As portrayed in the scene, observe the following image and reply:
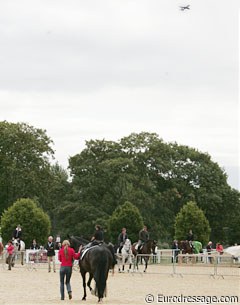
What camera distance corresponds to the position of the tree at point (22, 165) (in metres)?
73.2

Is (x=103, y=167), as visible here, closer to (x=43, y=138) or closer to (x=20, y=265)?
(x=43, y=138)

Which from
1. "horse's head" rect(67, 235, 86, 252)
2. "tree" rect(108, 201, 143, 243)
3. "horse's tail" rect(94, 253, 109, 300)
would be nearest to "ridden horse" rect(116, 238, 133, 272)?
"horse's head" rect(67, 235, 86, 252)

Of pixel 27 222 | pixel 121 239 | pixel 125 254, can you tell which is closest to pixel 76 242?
pixel 125 254

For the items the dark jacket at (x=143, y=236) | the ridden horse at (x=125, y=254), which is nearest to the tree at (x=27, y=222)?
the ridden horse at (x=125, y=254)

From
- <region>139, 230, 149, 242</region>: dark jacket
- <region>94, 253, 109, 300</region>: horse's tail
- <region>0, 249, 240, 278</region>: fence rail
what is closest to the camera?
<region>94, 253, 109, 300</region>: horse's tail

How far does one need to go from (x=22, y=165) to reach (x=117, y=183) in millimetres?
8955

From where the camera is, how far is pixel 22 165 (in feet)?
244

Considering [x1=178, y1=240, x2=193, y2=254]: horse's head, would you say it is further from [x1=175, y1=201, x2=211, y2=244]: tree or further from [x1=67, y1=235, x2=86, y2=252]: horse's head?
[x1=67, y1=235, x2=86, y2=252]: horse's head

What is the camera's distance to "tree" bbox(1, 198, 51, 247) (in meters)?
57.8

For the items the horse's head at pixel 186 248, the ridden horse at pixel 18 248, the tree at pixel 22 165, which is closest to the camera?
the ridden horse at pixel 18 248

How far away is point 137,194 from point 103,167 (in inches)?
180
